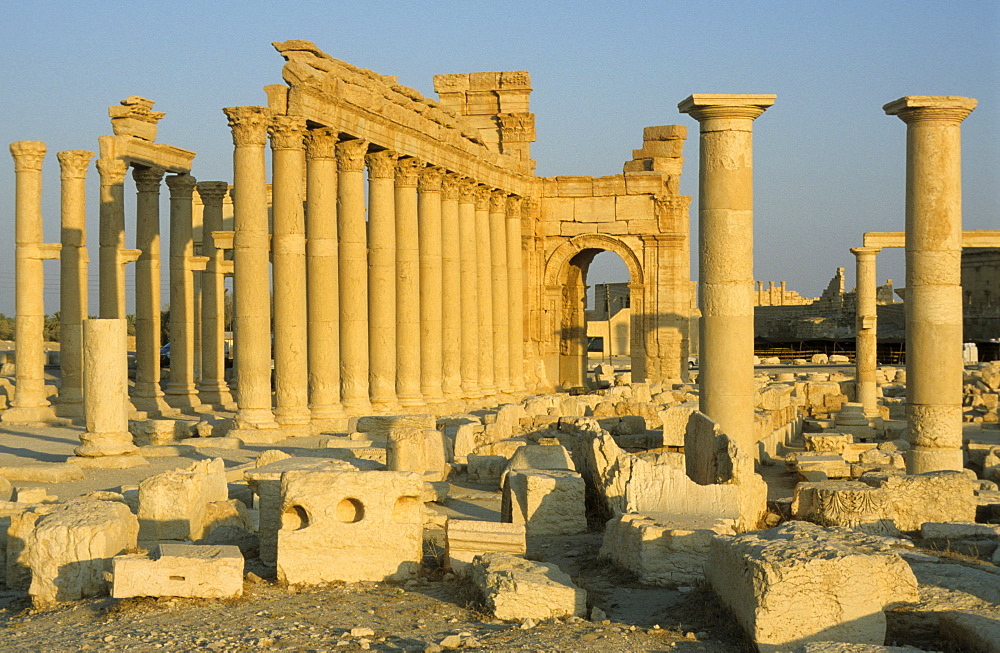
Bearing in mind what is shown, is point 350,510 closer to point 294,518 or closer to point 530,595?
point 294,518

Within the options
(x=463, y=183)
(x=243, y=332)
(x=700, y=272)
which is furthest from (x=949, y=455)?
(x=463, y=183)

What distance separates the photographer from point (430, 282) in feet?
94.4

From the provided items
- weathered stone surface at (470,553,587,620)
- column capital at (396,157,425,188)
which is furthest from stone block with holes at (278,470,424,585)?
column capital at (396,157,425,188)

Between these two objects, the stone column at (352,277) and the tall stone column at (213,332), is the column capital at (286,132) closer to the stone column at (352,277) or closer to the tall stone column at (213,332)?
the stone column at (352,277)

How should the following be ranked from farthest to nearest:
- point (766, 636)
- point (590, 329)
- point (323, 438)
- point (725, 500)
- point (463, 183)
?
1. point (590, 329)
2. point (463, 183)
3. point (323, 438)
4. point (725, 500)
5. point (766, 636)

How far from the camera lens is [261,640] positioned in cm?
808

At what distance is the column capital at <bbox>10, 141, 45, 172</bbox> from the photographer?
→ 26.9 m

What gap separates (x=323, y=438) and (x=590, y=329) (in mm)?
45695

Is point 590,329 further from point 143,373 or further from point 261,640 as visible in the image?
point 261,640

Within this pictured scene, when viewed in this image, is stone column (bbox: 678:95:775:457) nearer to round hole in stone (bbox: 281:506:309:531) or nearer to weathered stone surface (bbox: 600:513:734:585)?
weathered stone surface (bbox: 600:513:734:585)

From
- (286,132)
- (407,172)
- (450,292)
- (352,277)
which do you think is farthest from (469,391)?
(286,132)

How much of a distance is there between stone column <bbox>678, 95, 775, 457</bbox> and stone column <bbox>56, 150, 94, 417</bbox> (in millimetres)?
17065

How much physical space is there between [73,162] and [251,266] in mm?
8115

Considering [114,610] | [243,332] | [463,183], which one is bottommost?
[114,610]
